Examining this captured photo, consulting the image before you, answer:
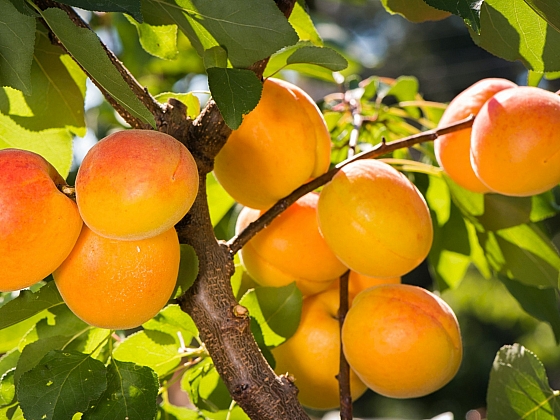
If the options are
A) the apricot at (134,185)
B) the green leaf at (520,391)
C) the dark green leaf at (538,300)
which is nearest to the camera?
the apricot at (134,185)

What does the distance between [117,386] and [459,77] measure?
6295 mm

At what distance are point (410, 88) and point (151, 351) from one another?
576 mm

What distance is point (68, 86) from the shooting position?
610mm

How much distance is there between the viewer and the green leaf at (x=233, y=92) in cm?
47

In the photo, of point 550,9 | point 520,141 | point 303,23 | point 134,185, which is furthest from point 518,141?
point 134,185

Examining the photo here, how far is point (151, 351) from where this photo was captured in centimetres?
60

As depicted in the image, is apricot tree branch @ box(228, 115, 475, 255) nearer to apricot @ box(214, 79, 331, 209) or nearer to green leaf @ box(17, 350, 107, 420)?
apricot @ box(214, 79, 331, 209)

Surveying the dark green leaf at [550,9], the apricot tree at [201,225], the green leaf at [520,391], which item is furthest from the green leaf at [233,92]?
the green leaf at [520,391]

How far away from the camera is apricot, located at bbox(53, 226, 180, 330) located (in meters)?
0.43

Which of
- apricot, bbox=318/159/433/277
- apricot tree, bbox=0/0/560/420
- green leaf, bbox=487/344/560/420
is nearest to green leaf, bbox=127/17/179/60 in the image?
apricot tree, bbox=0/0/560/420

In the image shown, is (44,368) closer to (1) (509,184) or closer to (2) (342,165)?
(2) (342,165)

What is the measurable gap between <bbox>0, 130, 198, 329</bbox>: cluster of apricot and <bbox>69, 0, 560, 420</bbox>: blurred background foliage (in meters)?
0.24

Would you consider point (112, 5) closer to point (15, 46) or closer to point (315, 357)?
point (15, 46)

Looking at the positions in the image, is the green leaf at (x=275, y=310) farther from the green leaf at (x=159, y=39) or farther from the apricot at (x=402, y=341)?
the green leaf at (x=159, y=39)
